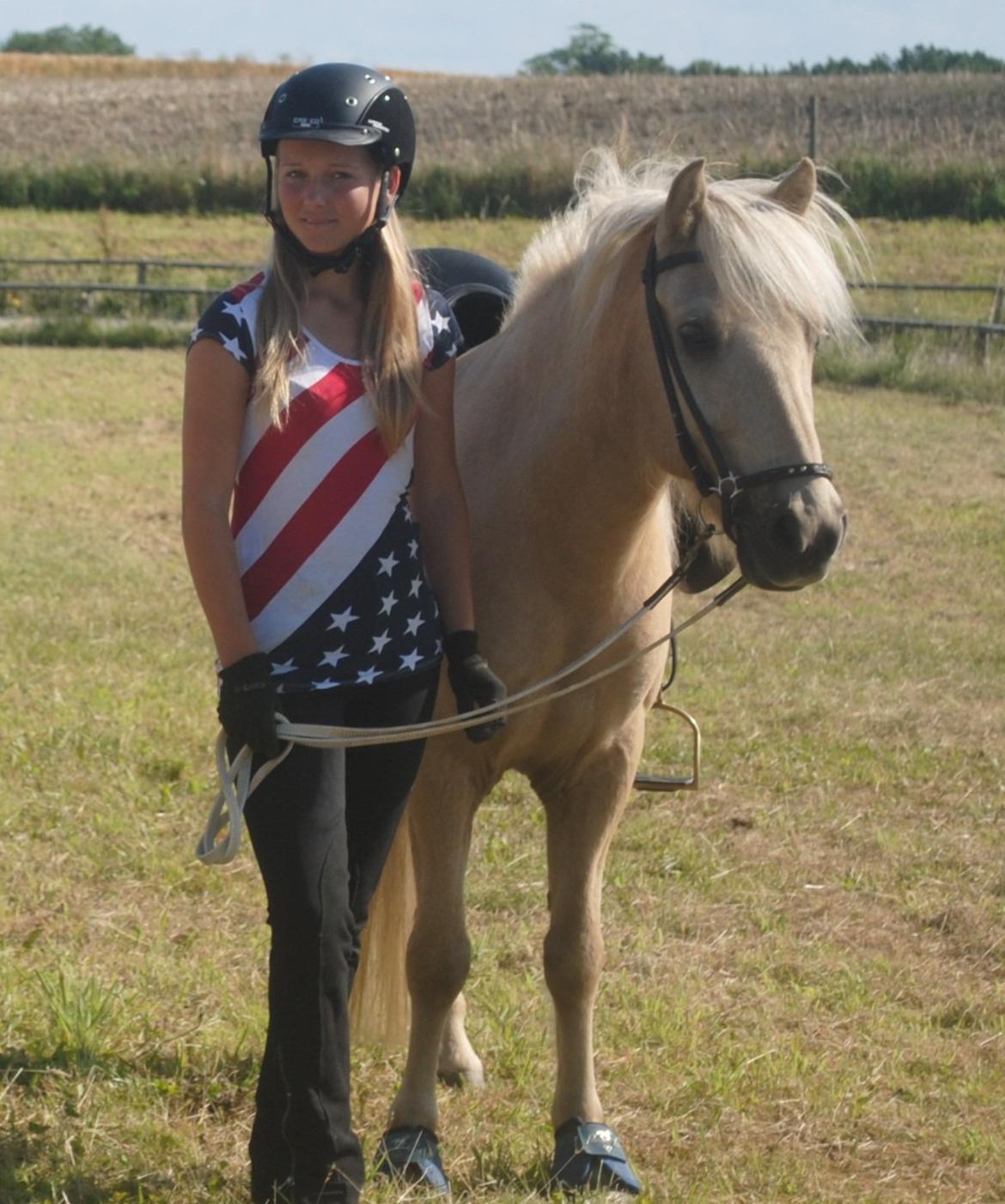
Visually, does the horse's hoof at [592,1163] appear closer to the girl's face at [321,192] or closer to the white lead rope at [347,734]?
the white lead rope at [347,734]

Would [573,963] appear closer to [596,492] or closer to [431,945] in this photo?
[431,945]

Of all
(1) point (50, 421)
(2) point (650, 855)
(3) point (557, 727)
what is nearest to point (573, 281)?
(3) point (557, 727)

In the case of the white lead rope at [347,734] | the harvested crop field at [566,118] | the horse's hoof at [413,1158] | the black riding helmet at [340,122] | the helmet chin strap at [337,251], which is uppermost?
the harvested crop field at [566,118]

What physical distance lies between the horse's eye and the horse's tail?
55.2 inches

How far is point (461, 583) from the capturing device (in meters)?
2.89

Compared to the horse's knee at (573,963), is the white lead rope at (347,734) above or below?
above

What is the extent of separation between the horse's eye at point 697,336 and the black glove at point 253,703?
0.91 m

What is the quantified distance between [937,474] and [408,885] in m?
8.80

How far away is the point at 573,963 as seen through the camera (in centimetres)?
333

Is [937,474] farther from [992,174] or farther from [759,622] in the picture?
[992,174]

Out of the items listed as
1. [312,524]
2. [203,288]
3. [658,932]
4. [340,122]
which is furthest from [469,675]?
[203,288]

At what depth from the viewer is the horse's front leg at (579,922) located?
324 centimetres

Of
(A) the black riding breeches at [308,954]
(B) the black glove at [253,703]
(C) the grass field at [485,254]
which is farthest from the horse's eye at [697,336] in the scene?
(C) the grass field at [485,254]

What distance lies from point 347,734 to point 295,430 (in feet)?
1.73
